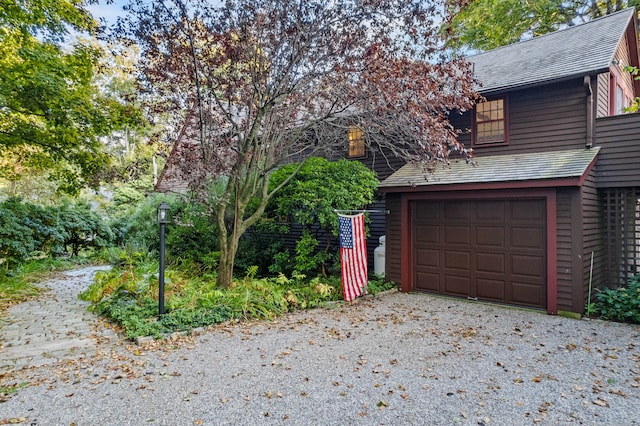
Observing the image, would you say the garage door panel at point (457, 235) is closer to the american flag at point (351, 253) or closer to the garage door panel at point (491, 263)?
the garage door panel at point (491, 263)

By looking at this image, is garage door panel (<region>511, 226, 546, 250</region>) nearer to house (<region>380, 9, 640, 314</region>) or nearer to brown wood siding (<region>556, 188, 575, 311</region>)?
house (<region>380, 9, 640, 314</region>)

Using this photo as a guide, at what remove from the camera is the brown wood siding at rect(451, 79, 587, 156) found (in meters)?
7.08

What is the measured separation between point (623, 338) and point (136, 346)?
6.55 metres

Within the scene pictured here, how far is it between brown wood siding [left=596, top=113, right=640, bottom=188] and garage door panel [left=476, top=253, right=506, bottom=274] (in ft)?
Answer: 7.10

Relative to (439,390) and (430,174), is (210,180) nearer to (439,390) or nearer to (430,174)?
(430,174)

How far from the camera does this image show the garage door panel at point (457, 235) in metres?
7.68

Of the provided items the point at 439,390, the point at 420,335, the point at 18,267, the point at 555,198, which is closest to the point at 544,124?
the point at 555,198

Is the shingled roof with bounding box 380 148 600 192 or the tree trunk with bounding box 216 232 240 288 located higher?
the shingled roof with bounding box 380 148 600 192

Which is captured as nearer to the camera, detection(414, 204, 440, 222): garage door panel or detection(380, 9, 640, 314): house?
detection(380, 9, 640, 314): house

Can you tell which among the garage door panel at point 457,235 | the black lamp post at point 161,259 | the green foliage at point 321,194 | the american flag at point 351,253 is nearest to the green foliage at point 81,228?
the green foliage at point 321,194

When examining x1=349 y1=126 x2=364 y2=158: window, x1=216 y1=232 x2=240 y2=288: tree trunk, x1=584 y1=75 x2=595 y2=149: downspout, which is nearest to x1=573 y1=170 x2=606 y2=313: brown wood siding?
x1=584 y1=75 x2=595 y2=149: downspout

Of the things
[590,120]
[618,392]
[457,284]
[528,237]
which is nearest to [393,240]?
[457,284]

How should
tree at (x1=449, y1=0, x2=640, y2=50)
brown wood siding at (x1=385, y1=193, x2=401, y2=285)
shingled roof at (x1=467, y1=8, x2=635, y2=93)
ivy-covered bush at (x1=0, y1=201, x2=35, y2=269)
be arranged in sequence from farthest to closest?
tree at (x1=449, y1=0, x2=640, y2=50) → ivy-covered bush at (x1=0, y1=201, x2=35, y2=269) → brown wood siding at (x1=385, y1=193, x2=401, y2=285) → shingled roof at (x1=467, y1=8, x2=635, y2=93)

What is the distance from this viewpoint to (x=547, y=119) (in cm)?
739
